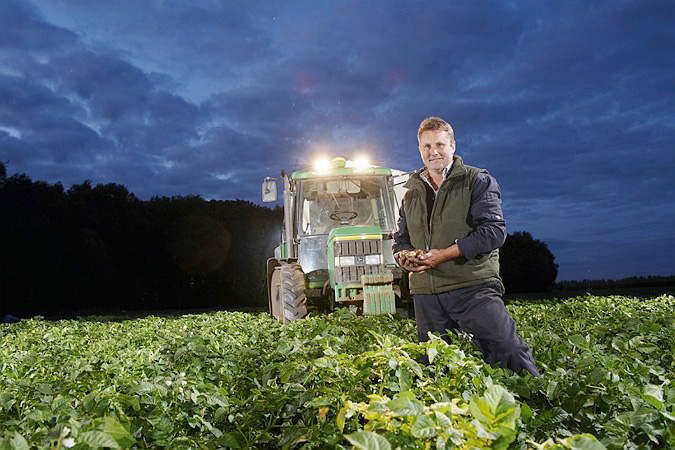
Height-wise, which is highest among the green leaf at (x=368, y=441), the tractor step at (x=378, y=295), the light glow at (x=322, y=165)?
the light glow at (x=322, y=165)

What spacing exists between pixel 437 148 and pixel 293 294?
5071 millimetres

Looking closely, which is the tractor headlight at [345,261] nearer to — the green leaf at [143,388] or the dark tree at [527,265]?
the green leaf at [143,388]

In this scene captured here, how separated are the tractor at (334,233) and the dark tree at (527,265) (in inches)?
908

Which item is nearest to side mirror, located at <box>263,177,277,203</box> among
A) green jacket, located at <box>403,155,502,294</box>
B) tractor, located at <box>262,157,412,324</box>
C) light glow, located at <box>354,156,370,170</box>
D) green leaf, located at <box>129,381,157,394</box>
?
tractor, located at <box>262,157,412,324</box>

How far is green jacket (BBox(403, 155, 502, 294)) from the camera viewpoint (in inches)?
127

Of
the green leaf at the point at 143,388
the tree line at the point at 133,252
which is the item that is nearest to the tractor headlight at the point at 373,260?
the green leaf at the point at 143,388

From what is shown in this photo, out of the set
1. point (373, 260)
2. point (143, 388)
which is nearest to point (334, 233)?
point (373, 260)

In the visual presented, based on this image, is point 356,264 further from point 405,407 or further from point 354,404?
point 405,407

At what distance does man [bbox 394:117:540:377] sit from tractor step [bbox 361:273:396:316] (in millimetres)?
3639

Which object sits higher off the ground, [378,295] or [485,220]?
[485,220]

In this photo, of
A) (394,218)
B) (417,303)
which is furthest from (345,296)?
(417,303)

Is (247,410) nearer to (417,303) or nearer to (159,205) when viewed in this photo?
(417,303)

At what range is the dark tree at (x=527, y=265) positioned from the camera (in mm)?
30672

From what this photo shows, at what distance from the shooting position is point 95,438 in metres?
1.56
